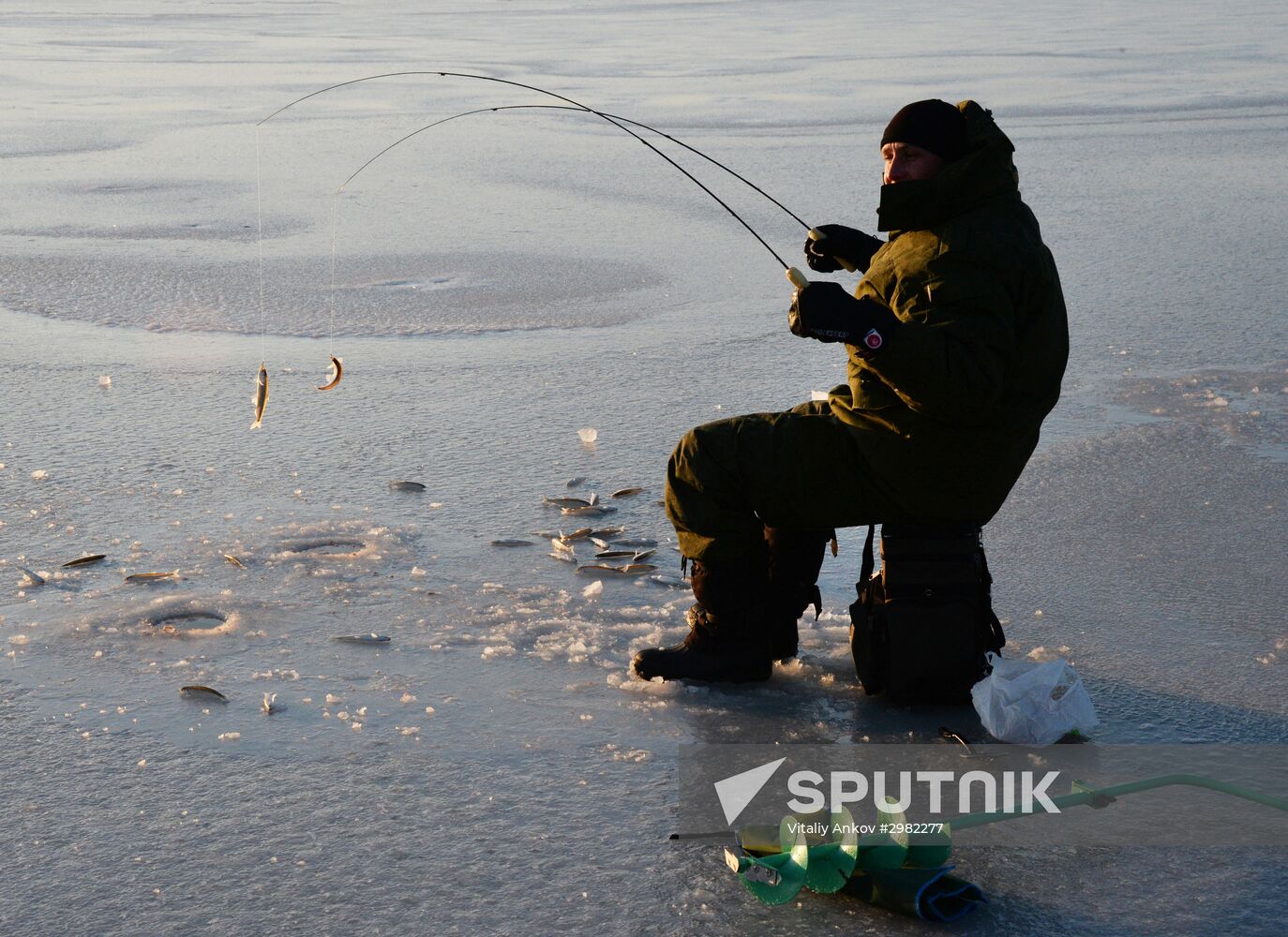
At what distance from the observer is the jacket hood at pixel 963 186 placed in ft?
11.0

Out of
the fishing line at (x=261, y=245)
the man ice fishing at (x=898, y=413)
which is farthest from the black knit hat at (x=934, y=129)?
the fishing line at (x=261, y=245)

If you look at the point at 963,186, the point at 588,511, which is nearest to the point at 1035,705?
the point at 963,186

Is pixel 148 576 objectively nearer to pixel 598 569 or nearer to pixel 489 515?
pixel 489 515

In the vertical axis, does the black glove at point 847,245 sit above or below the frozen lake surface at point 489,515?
above

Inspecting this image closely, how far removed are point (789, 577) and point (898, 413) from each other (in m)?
0.53

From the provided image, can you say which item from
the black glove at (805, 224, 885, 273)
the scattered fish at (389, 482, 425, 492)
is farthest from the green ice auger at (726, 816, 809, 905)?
the scattered fish at (389, 482, 425, 492)

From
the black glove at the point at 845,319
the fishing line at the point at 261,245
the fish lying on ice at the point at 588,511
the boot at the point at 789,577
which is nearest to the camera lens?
the black glove at the point at 845,319

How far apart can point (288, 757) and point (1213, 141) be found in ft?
33.8

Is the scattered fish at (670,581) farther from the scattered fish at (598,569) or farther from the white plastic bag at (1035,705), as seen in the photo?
the white plastic bag at (1035,705)

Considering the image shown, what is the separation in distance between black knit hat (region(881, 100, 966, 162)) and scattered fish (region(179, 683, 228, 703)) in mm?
1963

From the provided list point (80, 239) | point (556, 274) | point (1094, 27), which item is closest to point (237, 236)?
point (80, 239)

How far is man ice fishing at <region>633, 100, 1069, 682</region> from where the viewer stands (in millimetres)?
3227

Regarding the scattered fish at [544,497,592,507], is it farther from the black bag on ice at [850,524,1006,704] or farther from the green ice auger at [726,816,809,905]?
the green ice auger at [726,816,809,905]

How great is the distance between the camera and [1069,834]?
291cm
